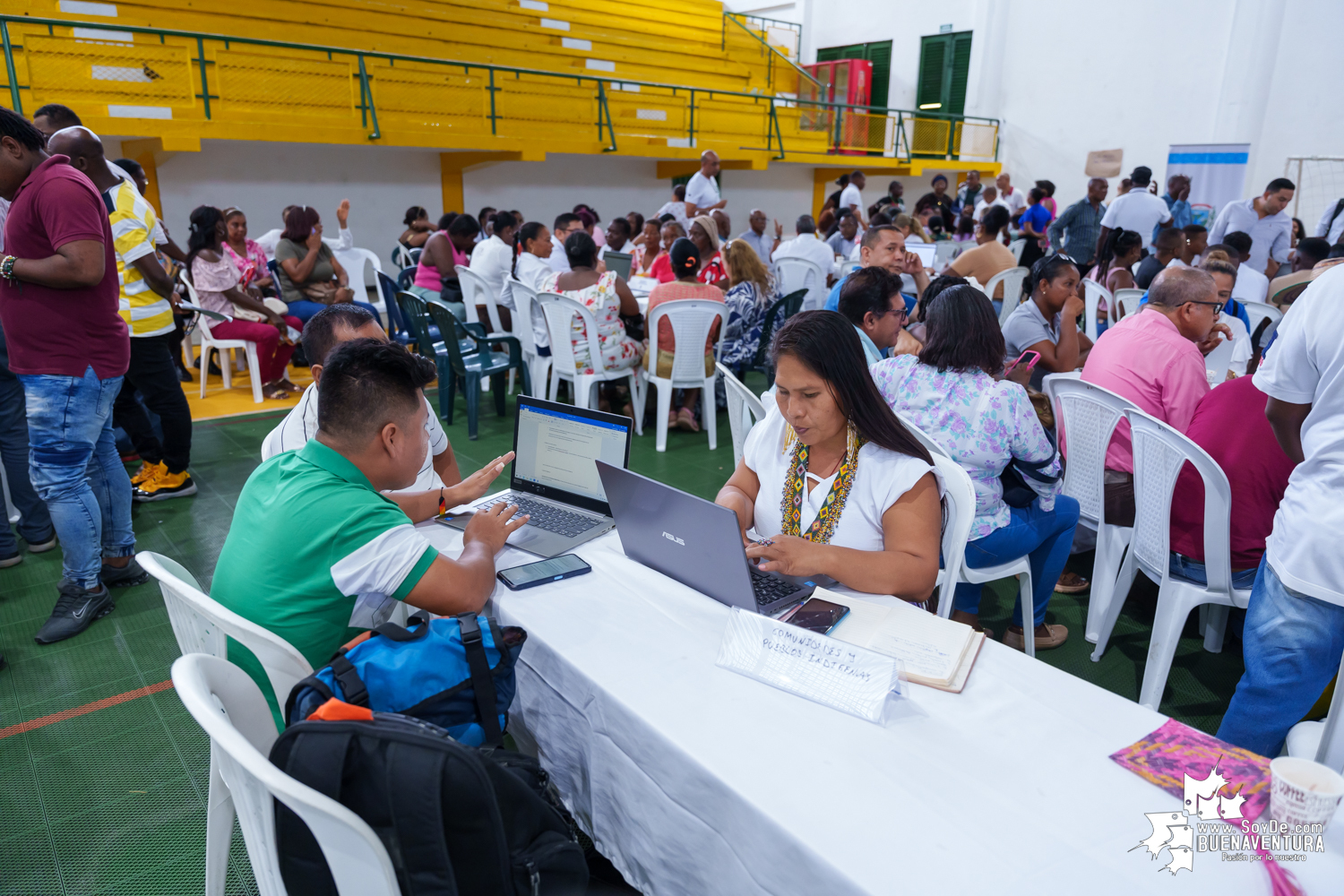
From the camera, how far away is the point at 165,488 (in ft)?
12.2

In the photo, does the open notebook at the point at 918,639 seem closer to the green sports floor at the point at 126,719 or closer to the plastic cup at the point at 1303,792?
the plastic cup at the point at 1303,792

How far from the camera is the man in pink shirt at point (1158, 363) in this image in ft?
8.35

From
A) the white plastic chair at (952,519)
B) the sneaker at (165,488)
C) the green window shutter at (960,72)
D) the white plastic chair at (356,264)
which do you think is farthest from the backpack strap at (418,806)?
the green window shutter at (960,72)

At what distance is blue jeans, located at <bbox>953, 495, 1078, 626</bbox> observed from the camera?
2.27m

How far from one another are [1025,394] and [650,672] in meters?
1.46

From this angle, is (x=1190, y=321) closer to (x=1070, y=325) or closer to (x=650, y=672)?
(x=1070, y=325)

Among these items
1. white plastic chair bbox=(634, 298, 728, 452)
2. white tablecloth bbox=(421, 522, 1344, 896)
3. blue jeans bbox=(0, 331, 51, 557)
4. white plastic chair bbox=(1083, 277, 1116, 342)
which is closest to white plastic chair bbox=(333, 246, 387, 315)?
white plastic chair bbox=(634, 298, 728, 452)

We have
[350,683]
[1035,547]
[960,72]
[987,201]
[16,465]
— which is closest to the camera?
[350,683]

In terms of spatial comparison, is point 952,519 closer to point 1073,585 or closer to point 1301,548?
point 1301,548

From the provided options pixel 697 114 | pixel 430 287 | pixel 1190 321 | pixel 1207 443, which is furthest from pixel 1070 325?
pixel 697 114

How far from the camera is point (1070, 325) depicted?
3.61 m

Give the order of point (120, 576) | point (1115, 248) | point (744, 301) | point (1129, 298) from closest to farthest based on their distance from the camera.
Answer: point (120, 576) → point (1129, 298) → point (744, 301) → point (1115, 248)

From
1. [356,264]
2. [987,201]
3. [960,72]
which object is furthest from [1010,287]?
[960,72]

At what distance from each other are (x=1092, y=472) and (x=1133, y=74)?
1265 centimetres
